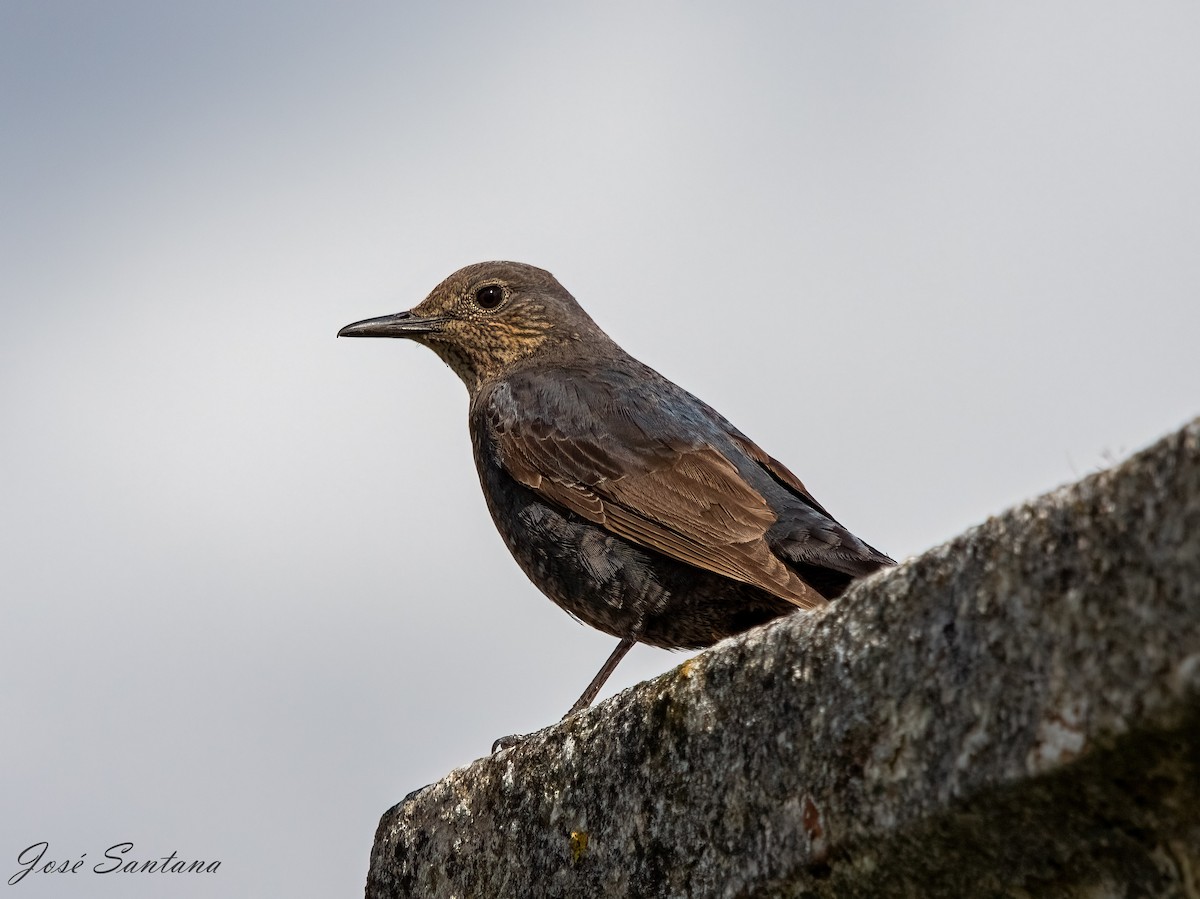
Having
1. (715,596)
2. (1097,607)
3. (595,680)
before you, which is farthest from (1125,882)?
(595,680)

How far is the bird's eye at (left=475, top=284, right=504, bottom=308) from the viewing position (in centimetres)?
780

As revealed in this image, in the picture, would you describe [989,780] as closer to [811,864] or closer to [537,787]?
[811,864]

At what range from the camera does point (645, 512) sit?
576cm

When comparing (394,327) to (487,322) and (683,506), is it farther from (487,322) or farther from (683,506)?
(683,506)

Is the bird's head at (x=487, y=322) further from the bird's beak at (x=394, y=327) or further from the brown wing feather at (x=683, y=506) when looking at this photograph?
the brown wing feather at (x=683, y=506)

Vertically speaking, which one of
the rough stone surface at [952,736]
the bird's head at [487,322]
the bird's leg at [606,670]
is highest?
the bird's head at [487,322]

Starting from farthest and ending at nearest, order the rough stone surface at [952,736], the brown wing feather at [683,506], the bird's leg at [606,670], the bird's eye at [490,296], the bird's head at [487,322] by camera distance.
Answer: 1. the bird's eye at [490,296]
2. the bird's head at [487,322]
3. the bird's leg at [606,670]
4. the brown wing feather at [683,506]
5. the rough stone surface at [952,736]

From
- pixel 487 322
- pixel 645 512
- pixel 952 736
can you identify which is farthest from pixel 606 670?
pixel 952 736

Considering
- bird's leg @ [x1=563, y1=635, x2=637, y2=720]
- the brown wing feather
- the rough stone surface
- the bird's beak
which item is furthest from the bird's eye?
the rough stone surface

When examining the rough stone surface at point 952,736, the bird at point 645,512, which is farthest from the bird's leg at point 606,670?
the rough stone surface at point 952,736

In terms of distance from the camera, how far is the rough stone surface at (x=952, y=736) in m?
1.98

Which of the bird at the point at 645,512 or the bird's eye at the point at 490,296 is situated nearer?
the bird at the point at 645,512

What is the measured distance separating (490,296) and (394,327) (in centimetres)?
54

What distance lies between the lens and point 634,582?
568 cm
